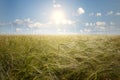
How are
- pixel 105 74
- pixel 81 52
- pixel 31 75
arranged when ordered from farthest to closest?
pixel 81 52
pixel 31 75
pixel 105 74

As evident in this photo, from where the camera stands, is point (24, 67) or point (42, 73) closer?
point (42, 73)

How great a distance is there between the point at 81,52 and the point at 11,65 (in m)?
0.68

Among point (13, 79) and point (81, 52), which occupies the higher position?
point (81, 52)

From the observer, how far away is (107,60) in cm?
196

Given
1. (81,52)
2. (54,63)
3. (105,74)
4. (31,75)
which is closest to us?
(105,74)

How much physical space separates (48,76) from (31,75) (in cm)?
15

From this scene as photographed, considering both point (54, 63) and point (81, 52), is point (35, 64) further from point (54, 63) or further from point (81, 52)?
point (81, 52)

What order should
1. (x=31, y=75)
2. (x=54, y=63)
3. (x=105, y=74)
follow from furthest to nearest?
(x=54, y=63) < (x=31, y=75) < (x=105, y=74)

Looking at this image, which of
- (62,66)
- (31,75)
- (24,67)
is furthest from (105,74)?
(24,67)

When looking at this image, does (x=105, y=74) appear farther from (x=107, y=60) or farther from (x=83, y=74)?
(x=107, y=60)

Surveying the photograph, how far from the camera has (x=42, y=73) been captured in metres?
1.64

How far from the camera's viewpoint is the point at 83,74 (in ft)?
5.43

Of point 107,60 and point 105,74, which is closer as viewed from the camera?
point 105,74

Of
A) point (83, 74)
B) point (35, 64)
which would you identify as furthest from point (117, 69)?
point (35, 64)
